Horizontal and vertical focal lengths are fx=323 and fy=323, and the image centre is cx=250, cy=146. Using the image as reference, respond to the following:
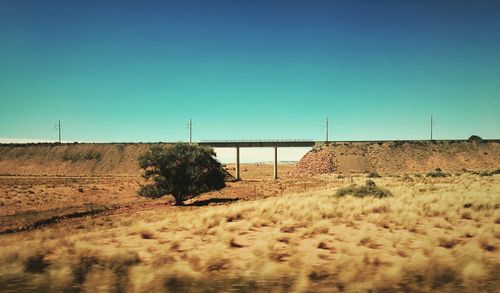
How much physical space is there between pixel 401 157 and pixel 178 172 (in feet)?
227

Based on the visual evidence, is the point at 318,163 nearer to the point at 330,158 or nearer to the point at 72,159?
the point at 330,158

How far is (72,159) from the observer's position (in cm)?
9625

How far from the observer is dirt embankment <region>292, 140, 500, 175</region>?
77875 mm

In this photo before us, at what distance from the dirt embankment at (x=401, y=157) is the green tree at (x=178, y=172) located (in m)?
48.4

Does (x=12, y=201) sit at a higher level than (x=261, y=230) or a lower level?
lower

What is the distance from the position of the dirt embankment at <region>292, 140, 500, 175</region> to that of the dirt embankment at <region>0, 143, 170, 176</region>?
165ft

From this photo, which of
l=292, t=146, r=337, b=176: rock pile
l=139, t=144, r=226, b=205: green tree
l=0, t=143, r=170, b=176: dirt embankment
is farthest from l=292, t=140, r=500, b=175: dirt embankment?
l=0, t=143, r=170, b=176: dirt embankment

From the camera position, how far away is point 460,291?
627 centimetres

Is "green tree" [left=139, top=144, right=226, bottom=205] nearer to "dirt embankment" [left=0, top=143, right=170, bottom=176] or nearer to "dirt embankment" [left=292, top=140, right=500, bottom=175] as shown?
"dirt embankment" [left=292, top=140, right=500, bottom=175]

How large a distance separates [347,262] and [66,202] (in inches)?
1402

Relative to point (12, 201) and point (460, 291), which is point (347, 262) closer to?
point (460, 291)

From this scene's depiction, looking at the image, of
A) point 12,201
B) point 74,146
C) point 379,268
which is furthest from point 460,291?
point 74,146

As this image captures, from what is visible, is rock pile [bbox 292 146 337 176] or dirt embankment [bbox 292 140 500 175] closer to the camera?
rock pile [bbox 292 146 337 176]

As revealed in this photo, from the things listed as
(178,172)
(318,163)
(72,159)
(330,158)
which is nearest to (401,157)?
(330,158)
